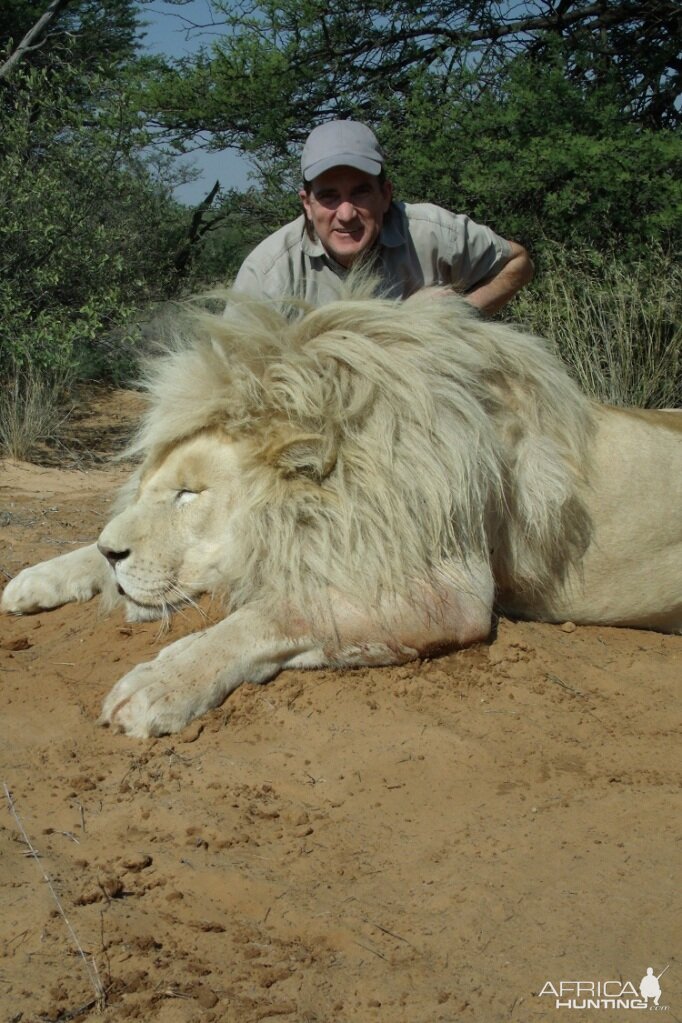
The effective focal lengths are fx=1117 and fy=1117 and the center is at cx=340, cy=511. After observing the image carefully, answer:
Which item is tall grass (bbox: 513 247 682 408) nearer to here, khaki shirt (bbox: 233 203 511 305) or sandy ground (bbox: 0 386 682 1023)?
khaki shirt (bbox: 233 203 511 305)

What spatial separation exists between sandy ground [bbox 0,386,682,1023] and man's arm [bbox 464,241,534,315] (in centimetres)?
179

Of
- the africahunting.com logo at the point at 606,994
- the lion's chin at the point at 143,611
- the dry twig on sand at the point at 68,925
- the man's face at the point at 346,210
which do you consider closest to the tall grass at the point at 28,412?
the man's face at the point at 346,210

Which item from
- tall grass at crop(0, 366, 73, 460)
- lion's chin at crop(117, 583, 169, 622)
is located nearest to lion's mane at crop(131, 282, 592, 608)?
lion's chin at crop(117, 583, 169, 622)

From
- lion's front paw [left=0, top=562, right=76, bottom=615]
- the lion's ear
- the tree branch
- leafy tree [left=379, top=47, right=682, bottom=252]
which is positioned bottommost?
lion's front paw [left=0, top=562, right=76, bottom=615]

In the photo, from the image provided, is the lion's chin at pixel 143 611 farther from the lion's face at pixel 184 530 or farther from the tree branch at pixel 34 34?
the tree branch at pixel 34 34

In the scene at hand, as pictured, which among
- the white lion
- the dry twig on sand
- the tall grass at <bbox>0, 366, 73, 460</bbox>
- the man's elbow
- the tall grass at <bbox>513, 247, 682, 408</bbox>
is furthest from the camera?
the tall grass at <bbox>0, 366, 73, 460</bbox>

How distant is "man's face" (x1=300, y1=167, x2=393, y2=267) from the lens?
4.49m

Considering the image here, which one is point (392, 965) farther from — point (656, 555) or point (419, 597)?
point (656, 555)

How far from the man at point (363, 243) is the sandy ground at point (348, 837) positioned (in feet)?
5.61

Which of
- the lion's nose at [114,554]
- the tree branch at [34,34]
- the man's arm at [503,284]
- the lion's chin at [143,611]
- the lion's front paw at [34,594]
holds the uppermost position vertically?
the tree branch at [34,34]

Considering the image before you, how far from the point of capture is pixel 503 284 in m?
5.10

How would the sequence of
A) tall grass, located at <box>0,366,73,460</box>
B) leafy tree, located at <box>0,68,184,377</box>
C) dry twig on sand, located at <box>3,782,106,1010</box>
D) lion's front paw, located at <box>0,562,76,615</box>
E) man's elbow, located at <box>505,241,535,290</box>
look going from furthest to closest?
leafy tree, located at <box>0,68,184,377</box>, tall grass, located at <box>0,366,73,460</box>, man's elbow, located at <box>505,241,535,290</box>, lion's front paw, located at <box>0,562,76,615</box>, dry twig on sand, located at <box>3,782,106,1010</box>

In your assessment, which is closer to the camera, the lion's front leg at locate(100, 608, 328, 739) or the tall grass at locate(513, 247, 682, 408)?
the lion's front leg at locate(100, 608, 328, 739)

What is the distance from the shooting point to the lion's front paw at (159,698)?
3.05 metres
